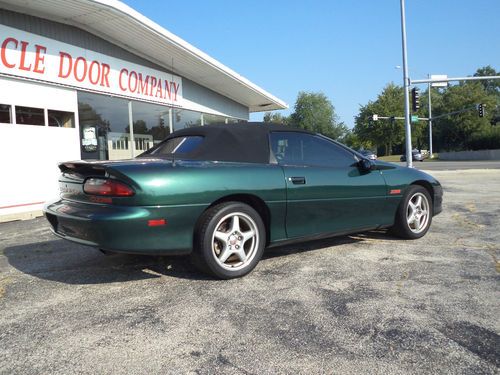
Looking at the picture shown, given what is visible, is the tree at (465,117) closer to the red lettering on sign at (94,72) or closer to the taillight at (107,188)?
the red lettering on sign at (94,72)

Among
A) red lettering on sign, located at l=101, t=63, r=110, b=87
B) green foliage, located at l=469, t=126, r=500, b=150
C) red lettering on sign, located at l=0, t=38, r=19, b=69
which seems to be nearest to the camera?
red lettering on sign, located at l=0, t=38, r=19, b=69

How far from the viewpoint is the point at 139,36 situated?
1092 centimetres

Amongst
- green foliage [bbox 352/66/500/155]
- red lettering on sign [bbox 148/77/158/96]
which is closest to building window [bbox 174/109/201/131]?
red lettering on sign [bbox 148/77/158/96]

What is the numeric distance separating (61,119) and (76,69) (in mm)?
1231

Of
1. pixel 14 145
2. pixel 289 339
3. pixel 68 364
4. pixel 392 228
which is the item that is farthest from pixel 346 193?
pixel 14 145

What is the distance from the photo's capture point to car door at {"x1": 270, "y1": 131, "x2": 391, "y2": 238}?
4070mm

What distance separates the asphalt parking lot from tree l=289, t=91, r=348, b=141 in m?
89.5

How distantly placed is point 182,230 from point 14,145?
680 centimetres

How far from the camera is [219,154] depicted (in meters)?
3.89

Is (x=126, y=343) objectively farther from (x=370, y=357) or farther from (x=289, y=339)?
(x=370, y=357)

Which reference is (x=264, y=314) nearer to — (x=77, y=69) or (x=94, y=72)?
(x=77, y=69)

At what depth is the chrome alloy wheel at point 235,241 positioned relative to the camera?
3623 millimetres

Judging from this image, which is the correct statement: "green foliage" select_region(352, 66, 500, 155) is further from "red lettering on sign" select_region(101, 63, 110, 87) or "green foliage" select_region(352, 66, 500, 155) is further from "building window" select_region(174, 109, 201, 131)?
"red lettering on sign" select_region(101, 63, 110, 87)

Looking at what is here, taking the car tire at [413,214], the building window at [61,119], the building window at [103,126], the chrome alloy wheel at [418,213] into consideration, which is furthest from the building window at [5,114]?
the chrome alloy wheel at [418,213]
